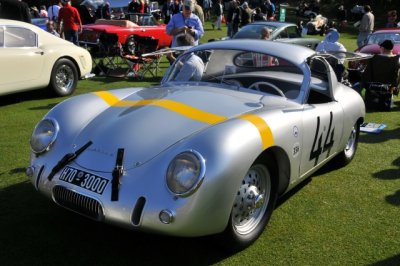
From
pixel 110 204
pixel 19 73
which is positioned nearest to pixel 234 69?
pixel 110 204

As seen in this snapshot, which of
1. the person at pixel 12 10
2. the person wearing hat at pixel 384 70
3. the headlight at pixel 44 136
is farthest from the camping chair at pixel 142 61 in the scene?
the headlight at pixel 44 136

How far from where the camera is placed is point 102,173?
3.19 metres

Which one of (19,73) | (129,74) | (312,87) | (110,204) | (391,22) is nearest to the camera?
(110,204)

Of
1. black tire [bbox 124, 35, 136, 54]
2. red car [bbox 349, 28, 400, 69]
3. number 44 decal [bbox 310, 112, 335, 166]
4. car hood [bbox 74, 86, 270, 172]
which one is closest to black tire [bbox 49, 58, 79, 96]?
black tire [bbox 124, 35, 136, 54]

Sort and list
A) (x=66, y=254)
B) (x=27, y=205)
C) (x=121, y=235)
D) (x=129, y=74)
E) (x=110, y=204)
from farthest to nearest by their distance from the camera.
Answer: (x=129, y=74) < (x=27, y=205) < (x=121, y=235) < (x=66, y=254) < (x=110, y=204)

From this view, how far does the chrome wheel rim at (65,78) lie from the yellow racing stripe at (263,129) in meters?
6.20

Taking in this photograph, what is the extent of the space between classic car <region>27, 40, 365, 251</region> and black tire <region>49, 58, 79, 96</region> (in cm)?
465

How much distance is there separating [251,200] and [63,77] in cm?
654

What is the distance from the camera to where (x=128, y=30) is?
47.7 ft

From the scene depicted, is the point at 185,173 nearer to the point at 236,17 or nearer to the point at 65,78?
the point at 65,78

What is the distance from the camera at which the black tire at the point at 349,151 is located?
5.29 meters

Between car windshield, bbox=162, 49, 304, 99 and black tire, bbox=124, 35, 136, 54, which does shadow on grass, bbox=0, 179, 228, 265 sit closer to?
car windshield, bbox=162, 49, 304, 99

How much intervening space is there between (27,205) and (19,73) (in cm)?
447

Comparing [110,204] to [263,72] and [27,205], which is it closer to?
[27,205]
